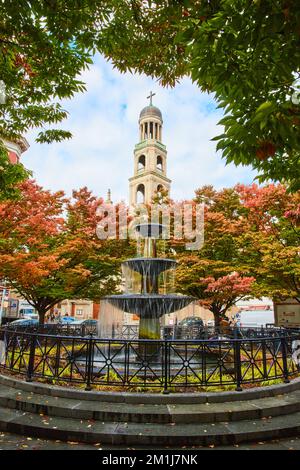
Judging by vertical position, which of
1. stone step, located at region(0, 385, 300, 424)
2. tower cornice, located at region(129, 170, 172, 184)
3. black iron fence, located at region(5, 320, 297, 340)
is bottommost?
stone step, located at region(0, 385, 300, 424)

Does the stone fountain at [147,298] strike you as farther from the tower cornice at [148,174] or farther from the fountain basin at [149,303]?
the tower cornice at [148,174]

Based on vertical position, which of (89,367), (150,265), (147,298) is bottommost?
(89,367)

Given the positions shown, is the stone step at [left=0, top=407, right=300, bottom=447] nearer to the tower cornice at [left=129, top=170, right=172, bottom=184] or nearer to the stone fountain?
the stone fountain

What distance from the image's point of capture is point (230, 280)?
16.5 metres

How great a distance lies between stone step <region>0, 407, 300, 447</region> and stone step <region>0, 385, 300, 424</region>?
0.36 feet

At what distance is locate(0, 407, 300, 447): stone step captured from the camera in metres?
5.12

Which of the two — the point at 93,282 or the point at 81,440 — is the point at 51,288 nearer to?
the point at 93,282

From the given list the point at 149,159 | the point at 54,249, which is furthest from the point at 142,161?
the point at 54,249

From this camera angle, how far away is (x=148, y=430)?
17.6 ft

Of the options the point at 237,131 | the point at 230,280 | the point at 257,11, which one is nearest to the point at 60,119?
the point at 237,131

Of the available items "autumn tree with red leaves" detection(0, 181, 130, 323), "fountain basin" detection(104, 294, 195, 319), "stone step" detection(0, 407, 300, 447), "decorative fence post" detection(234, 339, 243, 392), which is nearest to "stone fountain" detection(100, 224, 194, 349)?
"fountain basin" detection(104, 294, 195, 319)

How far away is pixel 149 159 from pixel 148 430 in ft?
183

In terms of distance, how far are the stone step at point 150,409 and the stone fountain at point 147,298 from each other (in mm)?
4257

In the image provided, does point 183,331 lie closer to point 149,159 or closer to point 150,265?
point 150,265
